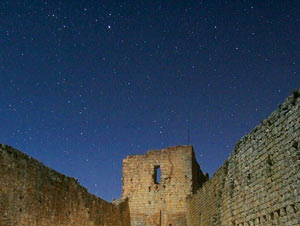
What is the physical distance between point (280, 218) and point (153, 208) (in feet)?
53.5

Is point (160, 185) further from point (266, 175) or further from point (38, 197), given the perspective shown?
point (266, 175)

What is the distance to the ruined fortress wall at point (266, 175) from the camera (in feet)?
25.9

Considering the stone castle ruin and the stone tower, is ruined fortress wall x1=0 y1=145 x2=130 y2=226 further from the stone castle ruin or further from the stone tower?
the stone tower

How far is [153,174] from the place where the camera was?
25.2 metres

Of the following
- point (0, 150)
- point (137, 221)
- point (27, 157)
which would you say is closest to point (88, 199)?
point (27, 157)

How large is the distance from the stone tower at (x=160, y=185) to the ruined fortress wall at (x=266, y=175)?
10387 millimetres

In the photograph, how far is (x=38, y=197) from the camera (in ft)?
38.4

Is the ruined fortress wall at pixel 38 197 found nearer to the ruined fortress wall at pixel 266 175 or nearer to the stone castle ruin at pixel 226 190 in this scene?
the stone castle ruin at pixel 226 190

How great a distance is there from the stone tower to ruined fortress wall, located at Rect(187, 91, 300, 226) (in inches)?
409

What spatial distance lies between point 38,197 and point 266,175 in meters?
6.20

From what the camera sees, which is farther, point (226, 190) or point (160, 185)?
point (160, 185)

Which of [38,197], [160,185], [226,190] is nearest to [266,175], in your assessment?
[226,190]

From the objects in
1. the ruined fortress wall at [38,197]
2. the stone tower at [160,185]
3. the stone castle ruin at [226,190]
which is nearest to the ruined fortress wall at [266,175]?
the stone castle ruin at [226,190]

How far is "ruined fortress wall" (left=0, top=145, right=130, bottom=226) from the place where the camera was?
10.0 meters
